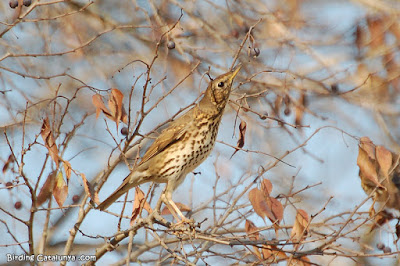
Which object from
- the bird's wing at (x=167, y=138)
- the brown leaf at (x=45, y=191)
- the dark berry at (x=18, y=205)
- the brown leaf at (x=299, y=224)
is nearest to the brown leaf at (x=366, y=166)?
the brown leaf at (x=299, y=224)

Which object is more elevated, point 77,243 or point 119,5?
point 119,5

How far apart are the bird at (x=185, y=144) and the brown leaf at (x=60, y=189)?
0.83m

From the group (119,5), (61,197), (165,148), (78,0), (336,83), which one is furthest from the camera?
(119,5)

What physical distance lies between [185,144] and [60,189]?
52.2 inches

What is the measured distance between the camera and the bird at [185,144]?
5.05 metres

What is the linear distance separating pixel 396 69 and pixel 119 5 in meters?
3.46

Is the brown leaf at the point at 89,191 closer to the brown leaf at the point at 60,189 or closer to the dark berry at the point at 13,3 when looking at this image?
the brown leaf at the point at 60,189

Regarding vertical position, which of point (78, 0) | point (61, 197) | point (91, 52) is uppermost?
point (78, 0)

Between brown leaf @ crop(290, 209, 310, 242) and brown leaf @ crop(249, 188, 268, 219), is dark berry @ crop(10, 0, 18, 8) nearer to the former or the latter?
brown leaf @ crop(249, 188, 268, 219)

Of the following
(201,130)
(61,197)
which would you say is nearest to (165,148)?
(201,130)

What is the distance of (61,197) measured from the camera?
415cm

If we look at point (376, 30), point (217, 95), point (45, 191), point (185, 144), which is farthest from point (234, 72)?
point (376, 30)

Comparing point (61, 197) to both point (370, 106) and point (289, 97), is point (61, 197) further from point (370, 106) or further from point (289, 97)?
point (370, 106)

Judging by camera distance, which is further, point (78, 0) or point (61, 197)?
point (78, 0)
